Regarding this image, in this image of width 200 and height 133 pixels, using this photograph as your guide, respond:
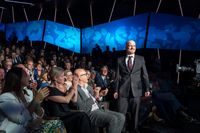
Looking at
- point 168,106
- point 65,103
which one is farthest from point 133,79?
point 168,106

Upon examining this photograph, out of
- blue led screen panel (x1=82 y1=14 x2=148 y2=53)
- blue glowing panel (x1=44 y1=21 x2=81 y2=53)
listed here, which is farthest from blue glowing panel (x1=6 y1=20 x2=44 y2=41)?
blue led screen panel (x1=82 y1=14 x2=148 y2=53)

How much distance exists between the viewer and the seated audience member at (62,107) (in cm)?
408

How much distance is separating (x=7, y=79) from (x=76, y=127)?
1.29 meters

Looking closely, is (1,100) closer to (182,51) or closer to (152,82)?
(152,82)

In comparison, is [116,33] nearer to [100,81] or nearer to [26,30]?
[26,30]

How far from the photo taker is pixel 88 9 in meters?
14.9

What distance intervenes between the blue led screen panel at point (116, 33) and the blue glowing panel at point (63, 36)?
0.34 metres

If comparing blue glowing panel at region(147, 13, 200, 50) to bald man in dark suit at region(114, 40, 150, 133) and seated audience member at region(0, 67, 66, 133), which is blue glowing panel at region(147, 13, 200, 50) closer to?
bald man in dark suit at region(114, 40, 150, 133)

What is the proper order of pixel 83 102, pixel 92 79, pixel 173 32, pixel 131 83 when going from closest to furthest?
1. pixel 83 102
2. pixel 131 83
3. pixel 92 79
4. pixel 173 32

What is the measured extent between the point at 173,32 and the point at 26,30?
21.9 feet

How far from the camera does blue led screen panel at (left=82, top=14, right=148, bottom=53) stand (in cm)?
1160

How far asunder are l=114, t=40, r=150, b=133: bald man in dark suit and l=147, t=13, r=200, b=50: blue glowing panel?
19.5ft

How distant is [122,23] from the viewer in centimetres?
1249

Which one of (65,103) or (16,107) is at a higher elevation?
(16,107)
